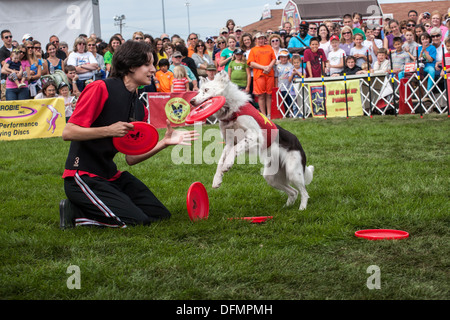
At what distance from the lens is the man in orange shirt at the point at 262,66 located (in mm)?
14555

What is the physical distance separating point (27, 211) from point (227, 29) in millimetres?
13620

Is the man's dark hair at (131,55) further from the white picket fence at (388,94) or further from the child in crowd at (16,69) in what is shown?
the white picket fence at (388,94)

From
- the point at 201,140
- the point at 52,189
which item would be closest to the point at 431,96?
the point at 201,140

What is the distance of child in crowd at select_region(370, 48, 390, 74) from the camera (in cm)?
1494

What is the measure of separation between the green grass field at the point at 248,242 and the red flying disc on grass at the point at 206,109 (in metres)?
1.07

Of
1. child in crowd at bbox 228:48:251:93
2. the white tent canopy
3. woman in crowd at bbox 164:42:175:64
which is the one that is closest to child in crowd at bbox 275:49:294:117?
child in crowd at bbox 228:48:251:93

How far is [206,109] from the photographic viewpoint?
561cm

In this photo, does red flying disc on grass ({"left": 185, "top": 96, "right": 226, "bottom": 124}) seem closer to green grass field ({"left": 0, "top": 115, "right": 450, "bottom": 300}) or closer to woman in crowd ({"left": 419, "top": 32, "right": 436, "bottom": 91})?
green grass field ({"left": 0, "top": 115, "right": 450, "bottom": 300})

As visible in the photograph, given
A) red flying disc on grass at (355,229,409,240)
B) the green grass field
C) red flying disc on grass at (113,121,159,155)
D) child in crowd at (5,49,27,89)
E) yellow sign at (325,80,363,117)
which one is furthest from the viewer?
yellow sign at (325,80,363,117)

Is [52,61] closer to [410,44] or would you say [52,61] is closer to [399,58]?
[399,58]

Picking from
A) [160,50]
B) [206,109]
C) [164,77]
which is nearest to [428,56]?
[164,77]

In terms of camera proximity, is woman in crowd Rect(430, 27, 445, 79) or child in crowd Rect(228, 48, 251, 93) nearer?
woman in crowd Rect(430, 27, 445, 79)

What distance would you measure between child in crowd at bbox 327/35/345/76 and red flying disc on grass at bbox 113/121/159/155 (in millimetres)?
11205

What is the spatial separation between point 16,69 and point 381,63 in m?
10.5
